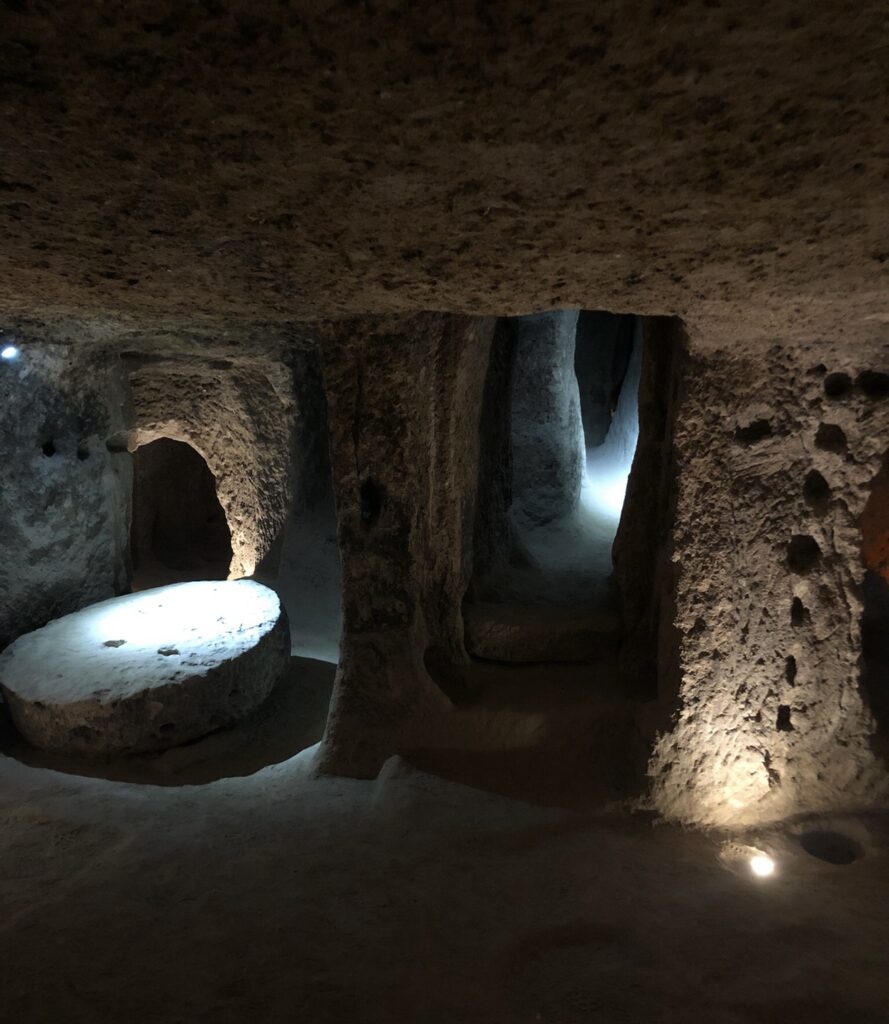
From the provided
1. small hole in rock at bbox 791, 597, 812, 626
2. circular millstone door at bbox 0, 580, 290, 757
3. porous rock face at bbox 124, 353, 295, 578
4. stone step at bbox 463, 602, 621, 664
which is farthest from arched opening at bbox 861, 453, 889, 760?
porous rock face at bbox 124, 353, 295, 578

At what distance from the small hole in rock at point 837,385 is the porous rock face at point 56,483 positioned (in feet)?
11.8

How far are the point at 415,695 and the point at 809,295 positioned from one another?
1.99 metres

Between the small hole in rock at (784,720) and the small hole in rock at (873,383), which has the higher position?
the small hole in rock at (873,383)

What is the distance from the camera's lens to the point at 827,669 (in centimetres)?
250

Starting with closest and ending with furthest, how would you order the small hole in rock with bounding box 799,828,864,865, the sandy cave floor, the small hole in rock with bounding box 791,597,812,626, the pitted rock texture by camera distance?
the pitted rock texture → the sandy cave floor → the small hole in rock with bounding box 799,828,864,865 → the small hole in rock with bounding box 791,597,812,626

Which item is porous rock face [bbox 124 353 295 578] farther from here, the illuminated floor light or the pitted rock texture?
the illuminated floor light

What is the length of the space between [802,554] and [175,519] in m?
8.66

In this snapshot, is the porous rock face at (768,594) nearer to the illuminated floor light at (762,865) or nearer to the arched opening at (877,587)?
the illuminated floor light at (762,865)

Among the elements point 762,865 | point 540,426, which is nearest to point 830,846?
point 762,865

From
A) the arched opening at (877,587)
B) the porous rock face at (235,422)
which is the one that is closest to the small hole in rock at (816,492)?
the arched opening at (877,587)

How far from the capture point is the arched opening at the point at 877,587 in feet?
10.3

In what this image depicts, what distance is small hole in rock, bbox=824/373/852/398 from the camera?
237cm

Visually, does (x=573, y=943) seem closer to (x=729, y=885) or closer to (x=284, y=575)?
(x=729, y=885)

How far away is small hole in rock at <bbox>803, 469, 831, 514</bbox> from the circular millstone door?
278cm
